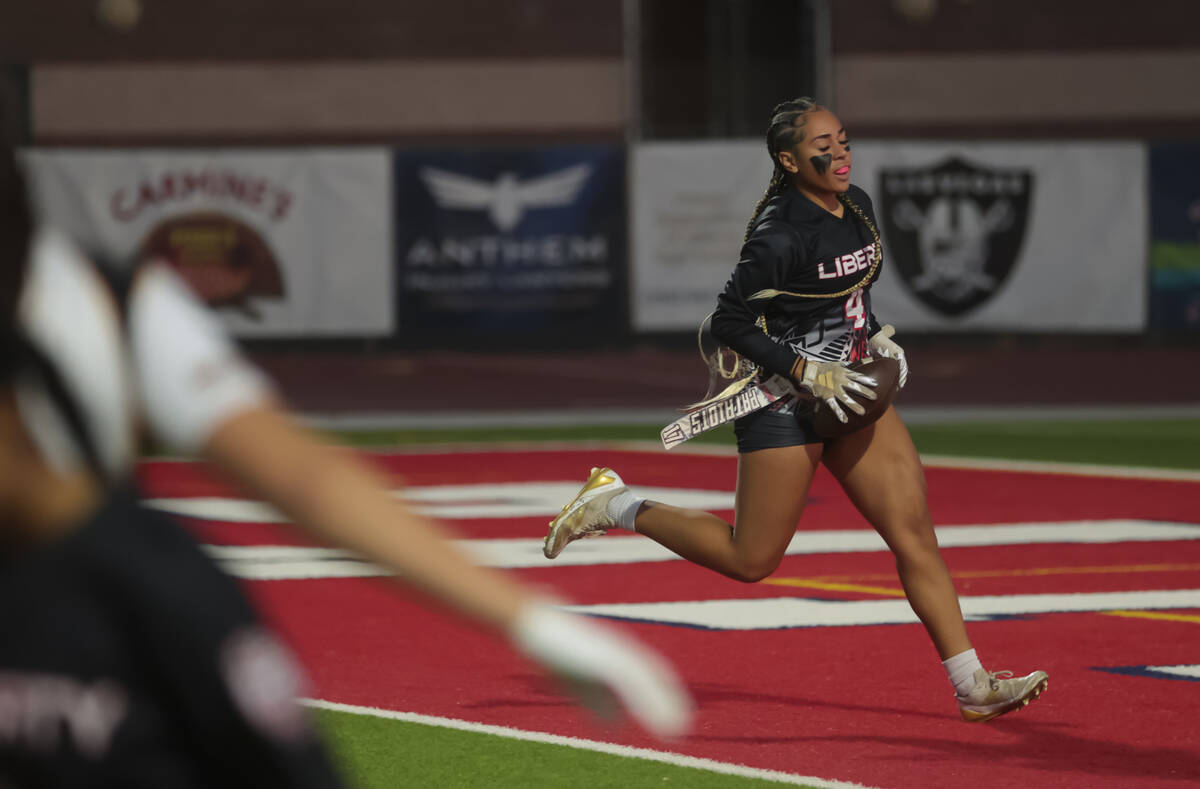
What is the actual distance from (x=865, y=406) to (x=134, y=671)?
4.23m

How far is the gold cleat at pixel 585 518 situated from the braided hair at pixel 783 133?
3.48ft

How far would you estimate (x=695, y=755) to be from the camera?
5508 millimetres

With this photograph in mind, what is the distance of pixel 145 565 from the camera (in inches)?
65.4

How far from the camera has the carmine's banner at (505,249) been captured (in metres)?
22.3

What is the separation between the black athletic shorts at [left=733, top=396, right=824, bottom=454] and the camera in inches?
233

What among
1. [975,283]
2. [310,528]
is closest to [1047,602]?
[310,528]

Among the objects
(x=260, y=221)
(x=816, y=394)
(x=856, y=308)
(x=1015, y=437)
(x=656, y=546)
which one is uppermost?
(x=856, y=308)

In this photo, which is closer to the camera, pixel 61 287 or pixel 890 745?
pixel 61 287

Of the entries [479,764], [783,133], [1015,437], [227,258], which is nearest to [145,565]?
[479,764]

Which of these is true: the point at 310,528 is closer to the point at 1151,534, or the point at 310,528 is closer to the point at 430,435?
the point at 1151,534

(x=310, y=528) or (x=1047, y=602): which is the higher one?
(x=310, y=528)

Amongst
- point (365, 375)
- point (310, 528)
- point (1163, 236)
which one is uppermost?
point (310, 528)

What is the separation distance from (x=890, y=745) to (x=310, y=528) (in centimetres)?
417

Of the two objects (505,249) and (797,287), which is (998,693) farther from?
(505,249)
